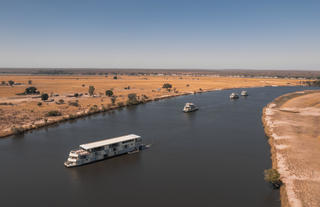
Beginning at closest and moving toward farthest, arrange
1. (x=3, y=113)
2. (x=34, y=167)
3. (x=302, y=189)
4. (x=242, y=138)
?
(x=302, y=189), (x=34, y=167), (x=242, y=138), (x=3, y=113)

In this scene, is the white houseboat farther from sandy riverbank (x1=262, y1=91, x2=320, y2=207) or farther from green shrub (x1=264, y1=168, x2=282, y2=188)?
sandy riverbank (x1=262, y1=91, x2=320, y2=207)

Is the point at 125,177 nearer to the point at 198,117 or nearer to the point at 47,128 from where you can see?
the point at 47,128

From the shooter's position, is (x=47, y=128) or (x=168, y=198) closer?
(x=168, y=198)

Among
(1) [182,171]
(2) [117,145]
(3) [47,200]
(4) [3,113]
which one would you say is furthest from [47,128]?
(1) [182,171]

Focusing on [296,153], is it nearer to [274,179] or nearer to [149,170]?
[274,179]

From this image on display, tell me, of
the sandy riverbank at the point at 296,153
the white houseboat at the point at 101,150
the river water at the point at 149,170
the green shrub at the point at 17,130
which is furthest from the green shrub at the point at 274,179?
the green shrub at the point at 17,130

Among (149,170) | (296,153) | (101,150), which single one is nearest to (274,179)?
(296,153)
